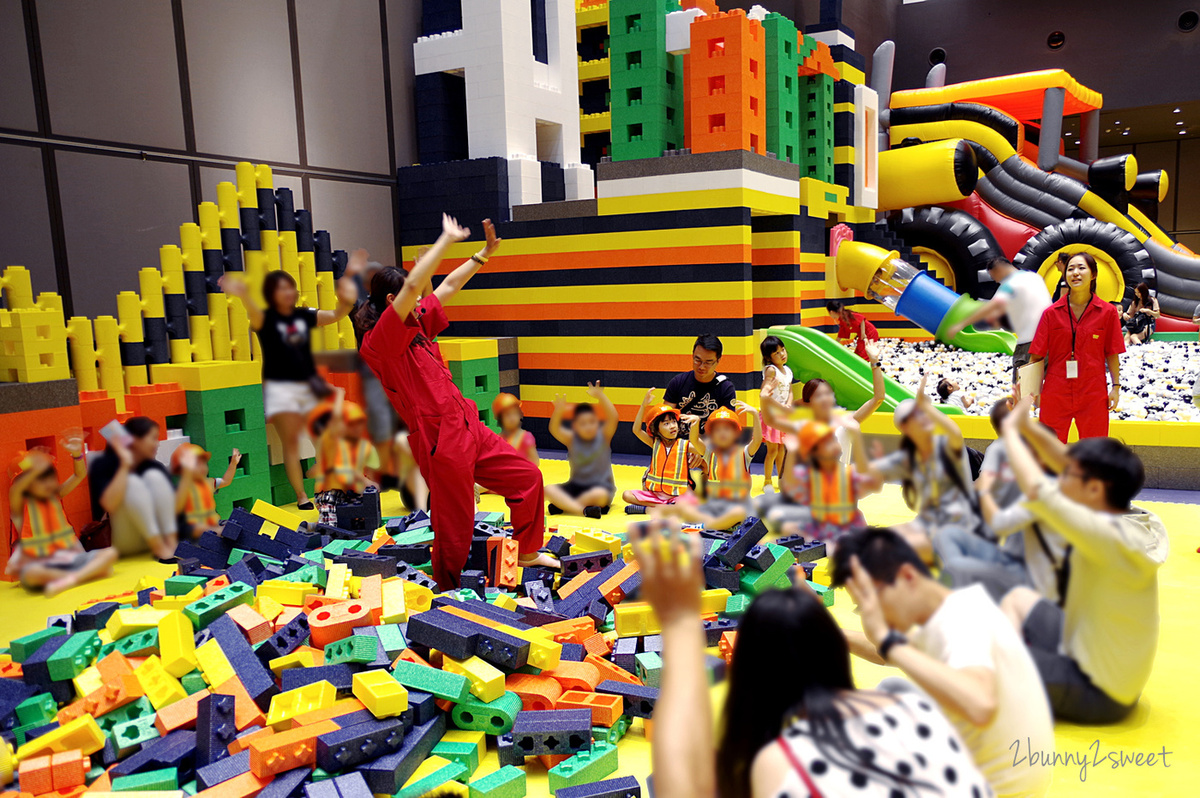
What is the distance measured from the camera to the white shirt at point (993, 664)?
3.78 feet

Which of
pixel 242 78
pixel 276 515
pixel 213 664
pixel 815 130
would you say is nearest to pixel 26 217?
pixel 242 78

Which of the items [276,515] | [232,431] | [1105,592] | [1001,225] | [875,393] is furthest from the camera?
[1001,225]

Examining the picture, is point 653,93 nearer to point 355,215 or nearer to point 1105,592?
point 355,215

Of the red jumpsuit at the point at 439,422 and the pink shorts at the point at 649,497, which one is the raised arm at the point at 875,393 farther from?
the red jumpsuit at the point at 439,422

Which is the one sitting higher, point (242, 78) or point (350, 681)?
point (242, 78)

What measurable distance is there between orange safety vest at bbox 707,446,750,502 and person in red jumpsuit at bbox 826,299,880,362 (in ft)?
2.20

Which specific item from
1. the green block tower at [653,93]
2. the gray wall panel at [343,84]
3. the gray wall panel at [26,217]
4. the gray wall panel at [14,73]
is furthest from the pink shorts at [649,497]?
the gray wall panel at [343,84]

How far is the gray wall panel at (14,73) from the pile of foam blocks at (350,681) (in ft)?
11.9

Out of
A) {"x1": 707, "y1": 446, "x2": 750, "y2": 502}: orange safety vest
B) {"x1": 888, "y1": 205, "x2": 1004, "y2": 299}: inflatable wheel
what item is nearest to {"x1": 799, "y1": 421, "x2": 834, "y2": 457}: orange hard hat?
{"x1": 707, "y1": 446, "x2": 750, "y2": 502}: orange safety vest

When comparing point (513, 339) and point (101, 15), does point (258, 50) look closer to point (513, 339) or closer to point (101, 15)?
point (101, 15)

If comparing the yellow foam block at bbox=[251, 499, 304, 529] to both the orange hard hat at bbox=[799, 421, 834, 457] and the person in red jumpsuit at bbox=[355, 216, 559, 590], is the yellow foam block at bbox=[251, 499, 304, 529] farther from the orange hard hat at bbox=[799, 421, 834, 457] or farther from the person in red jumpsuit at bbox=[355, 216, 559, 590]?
the orange hard hat at bbox=[799, 421, 834, 457]

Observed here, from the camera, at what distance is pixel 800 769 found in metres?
1.08

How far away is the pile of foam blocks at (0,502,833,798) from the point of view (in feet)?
8.34

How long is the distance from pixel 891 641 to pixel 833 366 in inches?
60.9
